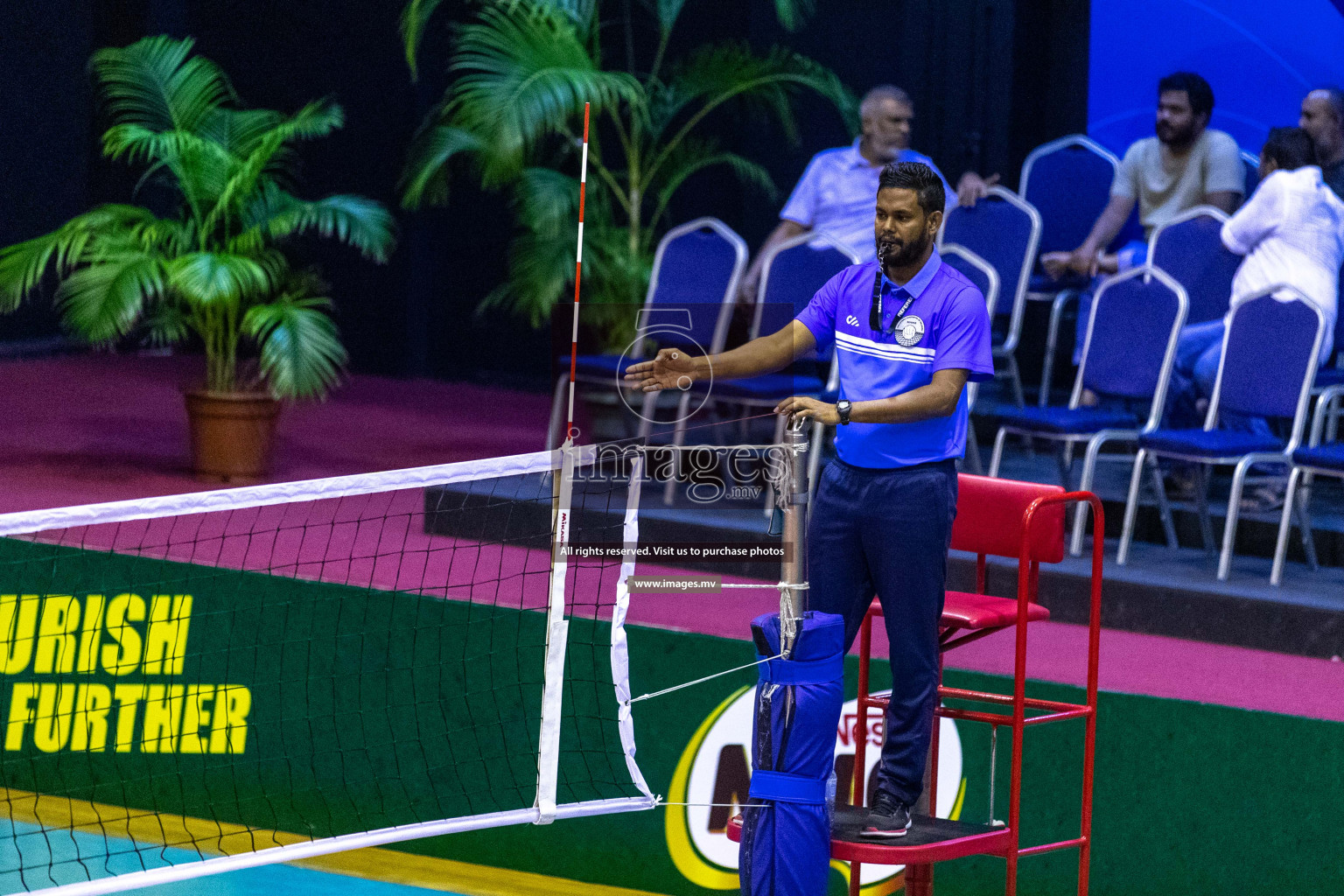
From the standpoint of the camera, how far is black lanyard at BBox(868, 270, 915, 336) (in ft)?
12.3

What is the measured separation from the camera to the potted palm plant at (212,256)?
776 cm

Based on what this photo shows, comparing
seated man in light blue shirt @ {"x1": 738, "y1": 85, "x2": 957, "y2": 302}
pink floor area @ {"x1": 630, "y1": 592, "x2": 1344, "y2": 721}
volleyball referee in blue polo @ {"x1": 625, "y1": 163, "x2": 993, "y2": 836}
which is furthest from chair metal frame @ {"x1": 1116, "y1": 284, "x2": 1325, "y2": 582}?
volleyball referee in blue polo @ {"x1": 625, "y1": 163, "x2": 993, "y2": 836}

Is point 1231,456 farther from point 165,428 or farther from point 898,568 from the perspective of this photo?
point 165,428

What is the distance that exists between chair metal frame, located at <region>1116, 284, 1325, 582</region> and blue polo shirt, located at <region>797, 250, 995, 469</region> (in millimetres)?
2669

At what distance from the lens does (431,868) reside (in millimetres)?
5406

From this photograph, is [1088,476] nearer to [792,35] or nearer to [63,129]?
[792,35]

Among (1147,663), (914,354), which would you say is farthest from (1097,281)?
(914,354)

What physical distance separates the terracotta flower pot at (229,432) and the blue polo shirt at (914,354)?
491 cm

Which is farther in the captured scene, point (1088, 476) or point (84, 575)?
point (1088, 476)

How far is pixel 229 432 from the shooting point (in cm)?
817

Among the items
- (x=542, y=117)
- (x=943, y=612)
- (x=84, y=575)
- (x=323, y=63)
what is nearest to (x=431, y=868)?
(x=84, y=575)

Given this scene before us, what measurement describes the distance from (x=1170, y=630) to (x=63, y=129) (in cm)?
774

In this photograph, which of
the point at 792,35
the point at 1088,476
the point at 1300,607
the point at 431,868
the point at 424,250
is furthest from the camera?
the point at 424,250

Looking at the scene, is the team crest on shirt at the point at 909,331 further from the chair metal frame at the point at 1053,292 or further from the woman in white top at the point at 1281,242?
the chair metal frame at the point at 1053,292
